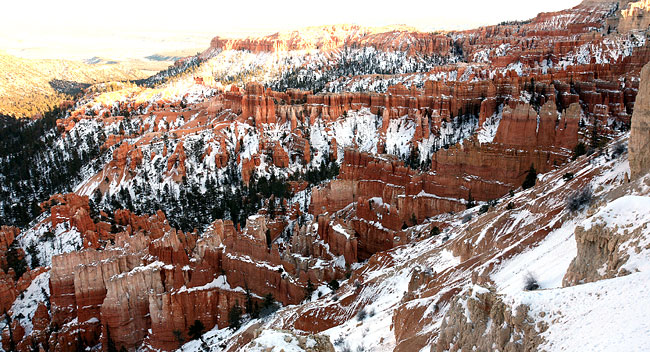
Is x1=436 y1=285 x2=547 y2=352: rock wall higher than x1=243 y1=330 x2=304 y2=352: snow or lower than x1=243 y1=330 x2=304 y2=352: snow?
higher

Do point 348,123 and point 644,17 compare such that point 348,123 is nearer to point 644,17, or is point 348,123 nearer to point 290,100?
point 290,100

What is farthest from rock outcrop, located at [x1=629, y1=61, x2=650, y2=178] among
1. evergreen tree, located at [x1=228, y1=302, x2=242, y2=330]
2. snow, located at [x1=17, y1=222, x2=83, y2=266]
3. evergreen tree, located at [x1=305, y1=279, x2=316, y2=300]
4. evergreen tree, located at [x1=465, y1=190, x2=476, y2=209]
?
snow, located at [x1=17, y1=222, x2=83, y2=266]

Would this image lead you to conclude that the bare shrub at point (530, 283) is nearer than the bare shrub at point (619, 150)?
Yes

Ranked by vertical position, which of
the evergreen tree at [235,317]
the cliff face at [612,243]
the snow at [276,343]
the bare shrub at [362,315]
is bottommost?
the evergreen tree at [235,317]

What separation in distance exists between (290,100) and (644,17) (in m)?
68.4

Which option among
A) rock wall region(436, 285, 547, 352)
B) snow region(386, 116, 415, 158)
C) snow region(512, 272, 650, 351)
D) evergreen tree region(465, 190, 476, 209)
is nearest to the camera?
snow region(512, 272, 650, 351)

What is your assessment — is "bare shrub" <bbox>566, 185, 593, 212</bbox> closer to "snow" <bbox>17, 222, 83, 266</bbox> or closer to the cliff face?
the cliff face

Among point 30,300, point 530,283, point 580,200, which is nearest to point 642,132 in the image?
point 580,200

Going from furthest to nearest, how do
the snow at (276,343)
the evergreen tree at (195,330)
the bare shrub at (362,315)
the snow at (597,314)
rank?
the evergreen tree at (195,330) < the bare shrub at (362,315) < the snow at (276,343) < the snow at (597,314)

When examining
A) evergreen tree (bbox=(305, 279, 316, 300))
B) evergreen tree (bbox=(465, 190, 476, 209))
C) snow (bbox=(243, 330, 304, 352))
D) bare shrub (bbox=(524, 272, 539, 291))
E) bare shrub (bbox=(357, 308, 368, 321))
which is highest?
bare shrub (bbox=(524, 272, 539, 291))

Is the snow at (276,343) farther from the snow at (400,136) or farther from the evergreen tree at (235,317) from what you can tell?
the snow at (400,136)

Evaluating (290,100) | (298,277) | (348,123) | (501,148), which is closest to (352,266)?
(298,277)

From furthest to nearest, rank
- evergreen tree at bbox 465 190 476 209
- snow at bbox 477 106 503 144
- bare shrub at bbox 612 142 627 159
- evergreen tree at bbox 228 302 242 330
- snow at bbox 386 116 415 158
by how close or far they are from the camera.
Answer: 1. snow at bbox 386 116 415 158
2. snow at bbox 477 106 503 144
3. evergreen tree at bbox 465 190 476 209
4. evergreen tree at bbox 228 302 242 330
5. bare shrub at bbox 612 142 627 159

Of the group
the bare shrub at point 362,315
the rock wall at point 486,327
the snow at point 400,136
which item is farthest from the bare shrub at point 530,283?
the snow at point 400,136
